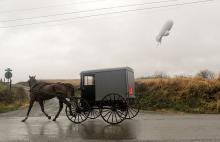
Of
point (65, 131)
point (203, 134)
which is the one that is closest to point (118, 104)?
point (65, 131)

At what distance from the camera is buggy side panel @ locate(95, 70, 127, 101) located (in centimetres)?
1934

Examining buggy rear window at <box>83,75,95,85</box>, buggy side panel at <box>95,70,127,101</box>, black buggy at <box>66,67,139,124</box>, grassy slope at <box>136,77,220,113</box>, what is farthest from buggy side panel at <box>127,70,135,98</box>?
grassy slope at <box>136,77,220,113</box>

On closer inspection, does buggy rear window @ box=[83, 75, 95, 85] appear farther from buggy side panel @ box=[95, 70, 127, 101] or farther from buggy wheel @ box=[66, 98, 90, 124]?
buggy wheel @ box=[66, 98, 90, 124]

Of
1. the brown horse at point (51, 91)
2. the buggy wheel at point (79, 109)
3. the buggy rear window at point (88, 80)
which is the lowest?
the buggy wheel at point (79, 109)

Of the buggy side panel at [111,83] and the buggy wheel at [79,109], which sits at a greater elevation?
the buggy side panel at [111,83]

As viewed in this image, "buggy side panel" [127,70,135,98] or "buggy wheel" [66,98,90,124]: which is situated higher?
"buggy side panel" [127,70,135,98]

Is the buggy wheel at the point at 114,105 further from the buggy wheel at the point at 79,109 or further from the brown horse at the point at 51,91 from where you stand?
the brown horse at the point at 51,91

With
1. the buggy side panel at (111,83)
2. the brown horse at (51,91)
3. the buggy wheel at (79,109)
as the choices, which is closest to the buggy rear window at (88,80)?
the buggy side panel at (111,83)

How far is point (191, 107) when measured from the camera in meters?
29.8

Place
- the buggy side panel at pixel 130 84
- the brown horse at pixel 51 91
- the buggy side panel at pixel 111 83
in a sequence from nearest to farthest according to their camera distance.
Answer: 1. the buggy side panel at pixel 111 83
2. the buggy side panel at pixel 130 84
3. the brown horse at pixel 51 91

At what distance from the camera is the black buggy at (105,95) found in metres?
19.1

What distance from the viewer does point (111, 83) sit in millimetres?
19500

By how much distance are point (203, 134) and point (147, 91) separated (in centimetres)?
2085

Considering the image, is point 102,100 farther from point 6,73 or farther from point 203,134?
point 6,73
